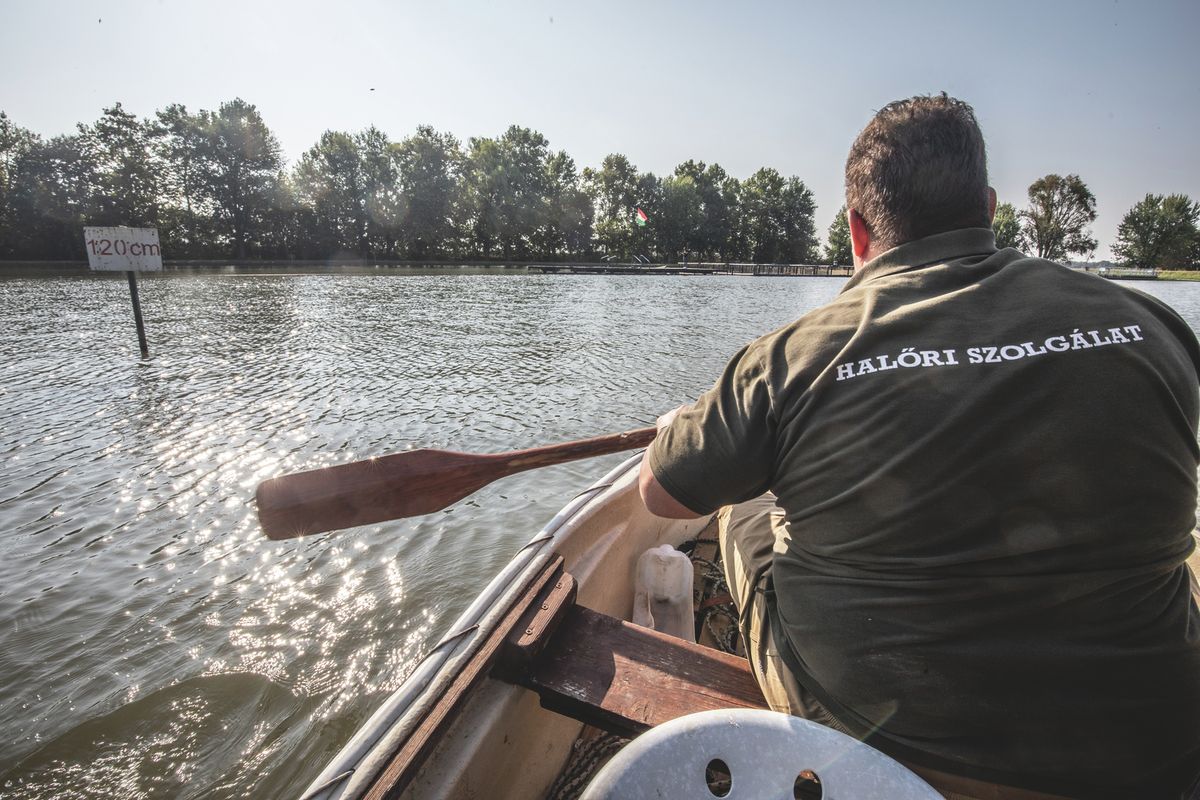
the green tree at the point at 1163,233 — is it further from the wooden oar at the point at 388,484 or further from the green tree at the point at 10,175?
the green tree at the point at 10,175

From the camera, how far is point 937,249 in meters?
1.40

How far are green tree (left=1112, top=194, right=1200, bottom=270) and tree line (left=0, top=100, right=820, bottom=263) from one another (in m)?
42.8

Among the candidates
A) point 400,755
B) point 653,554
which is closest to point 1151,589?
point 400,755

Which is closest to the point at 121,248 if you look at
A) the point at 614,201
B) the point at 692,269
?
the point at 692,269

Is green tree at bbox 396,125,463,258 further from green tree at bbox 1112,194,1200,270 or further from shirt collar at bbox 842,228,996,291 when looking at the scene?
green tree at bbox 1112,194,1200,270

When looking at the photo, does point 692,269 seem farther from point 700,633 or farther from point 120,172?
point 700,633

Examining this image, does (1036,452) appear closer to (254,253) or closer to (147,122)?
(254,253)

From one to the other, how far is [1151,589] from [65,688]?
5.35 m

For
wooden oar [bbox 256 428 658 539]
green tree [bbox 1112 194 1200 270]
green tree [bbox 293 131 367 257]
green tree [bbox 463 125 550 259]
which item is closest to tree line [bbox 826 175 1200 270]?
green tree [bbox 1112 194 1200 270]

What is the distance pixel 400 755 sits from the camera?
4.90 feet

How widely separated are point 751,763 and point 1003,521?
0.70 metres

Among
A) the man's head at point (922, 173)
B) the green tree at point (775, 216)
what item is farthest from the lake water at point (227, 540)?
the green tree at point (775, 216)

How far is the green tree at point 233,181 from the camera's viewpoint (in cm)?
5559

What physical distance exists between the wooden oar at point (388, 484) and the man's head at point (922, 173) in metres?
1.65
